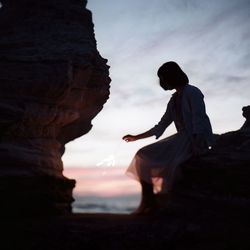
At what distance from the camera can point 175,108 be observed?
10945mm

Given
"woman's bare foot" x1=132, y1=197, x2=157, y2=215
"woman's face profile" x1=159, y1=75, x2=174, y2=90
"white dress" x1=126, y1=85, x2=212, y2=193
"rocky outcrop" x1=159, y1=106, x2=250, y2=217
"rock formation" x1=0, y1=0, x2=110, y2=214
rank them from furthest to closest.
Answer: "rock formation" x1=0, y1=0, x2=110, y2=214
"woman's face profile" x1=159, y1=75, x2=174, y2=90
"woman's bare foot" x1=132, y1=197, x2=157, y2=215
"white dress" x1=126, y1=85, x2=212, y2=193
"rocky outcrop" x1=159, y1=106, x2=250, y2=217

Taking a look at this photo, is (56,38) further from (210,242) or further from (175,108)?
(210,242)

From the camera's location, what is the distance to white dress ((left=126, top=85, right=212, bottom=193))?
32.9 ft

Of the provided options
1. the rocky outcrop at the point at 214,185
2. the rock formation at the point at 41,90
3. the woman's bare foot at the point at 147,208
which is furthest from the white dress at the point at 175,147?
the rock formation at the point at 41,90

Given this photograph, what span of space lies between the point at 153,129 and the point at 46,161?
15.9 feet

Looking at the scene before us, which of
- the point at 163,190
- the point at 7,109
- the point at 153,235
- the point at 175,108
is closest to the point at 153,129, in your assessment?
the point at 175,108

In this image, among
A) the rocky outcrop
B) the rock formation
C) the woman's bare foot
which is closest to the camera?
the rocky outcrop

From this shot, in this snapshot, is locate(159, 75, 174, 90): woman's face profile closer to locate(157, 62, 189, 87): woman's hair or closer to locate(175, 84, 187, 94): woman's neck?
locate(157, 62, 189, 87): woman's hair

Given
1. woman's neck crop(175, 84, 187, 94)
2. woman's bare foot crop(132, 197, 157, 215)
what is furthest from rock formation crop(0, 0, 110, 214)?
woman's neck crop(175, 84, 187, 94)

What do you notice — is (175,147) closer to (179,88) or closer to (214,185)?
(214,185)

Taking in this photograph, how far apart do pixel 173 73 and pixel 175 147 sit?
1.92 m

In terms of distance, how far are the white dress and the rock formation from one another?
3.80 m

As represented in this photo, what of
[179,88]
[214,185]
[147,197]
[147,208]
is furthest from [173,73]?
[147,208]

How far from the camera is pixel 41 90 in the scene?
15.2m
